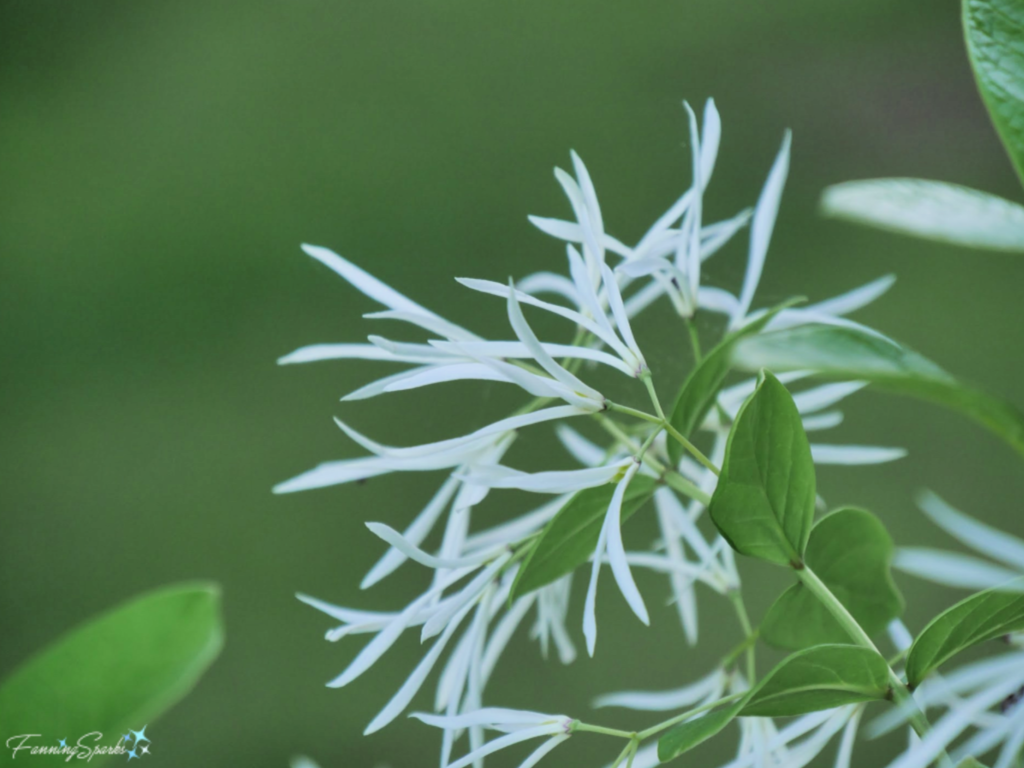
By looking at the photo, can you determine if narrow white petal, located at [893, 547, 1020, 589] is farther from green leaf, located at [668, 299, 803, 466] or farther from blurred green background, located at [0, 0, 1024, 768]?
blurred green background, located at [0, 0, 1024, 768]

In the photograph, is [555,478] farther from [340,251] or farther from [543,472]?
[340,251]

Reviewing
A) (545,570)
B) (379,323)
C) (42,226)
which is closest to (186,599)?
(545,570)

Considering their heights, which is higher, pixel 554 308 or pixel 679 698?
pixel 554 308

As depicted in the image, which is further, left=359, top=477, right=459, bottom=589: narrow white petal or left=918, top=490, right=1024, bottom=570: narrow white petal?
left=359, top=477, right=459, bottom=589: narrow white petal

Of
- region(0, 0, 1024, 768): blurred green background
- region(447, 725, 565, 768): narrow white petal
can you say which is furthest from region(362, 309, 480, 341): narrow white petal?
region(0, 0, 1024, 768): blurred green background

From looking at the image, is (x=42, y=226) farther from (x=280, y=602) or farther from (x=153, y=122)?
(x=280, y=602)

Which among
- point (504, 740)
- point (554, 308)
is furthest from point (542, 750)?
point (554, 308)
